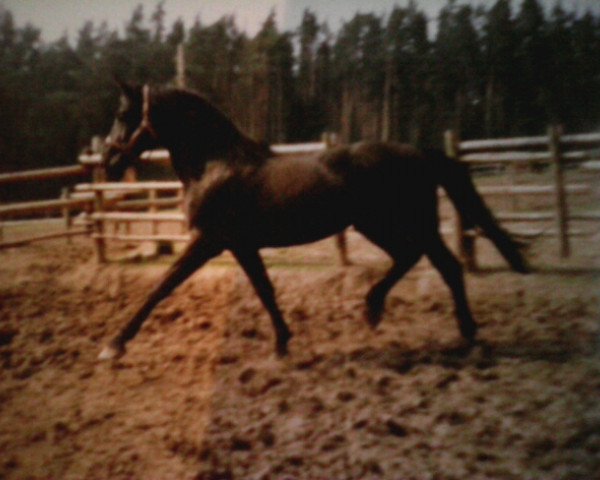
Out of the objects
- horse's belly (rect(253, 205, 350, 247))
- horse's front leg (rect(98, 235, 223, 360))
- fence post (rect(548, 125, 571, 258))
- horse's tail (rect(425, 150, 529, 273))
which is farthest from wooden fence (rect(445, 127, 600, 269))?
horse's front leg (rect(98, 235, 223, 360))

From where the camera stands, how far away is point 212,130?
3.12m

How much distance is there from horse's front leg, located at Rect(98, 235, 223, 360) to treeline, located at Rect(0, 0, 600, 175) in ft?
4.56

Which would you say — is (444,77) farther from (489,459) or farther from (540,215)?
(489,459)

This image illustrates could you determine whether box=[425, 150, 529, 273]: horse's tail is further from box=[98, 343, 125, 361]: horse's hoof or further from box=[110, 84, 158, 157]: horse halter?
box=[98, 343, 125, 361]: horse's hoof

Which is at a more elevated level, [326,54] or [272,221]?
[326,54]

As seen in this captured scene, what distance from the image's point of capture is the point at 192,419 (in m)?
2.51

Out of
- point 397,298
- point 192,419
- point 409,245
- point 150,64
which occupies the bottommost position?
point 192,419

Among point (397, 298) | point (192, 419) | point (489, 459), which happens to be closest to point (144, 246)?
point (397, 298)

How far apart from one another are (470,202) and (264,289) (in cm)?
144

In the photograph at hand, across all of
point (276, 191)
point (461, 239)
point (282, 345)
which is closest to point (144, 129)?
point (276, 191)

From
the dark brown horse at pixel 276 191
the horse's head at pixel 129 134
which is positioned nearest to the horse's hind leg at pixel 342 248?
the dark brown horse at pixel 276 191

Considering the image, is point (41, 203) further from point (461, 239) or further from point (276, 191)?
point (461, 239)

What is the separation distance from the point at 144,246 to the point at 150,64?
213 cm

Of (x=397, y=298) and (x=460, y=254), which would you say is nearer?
(x=397, y=298)
